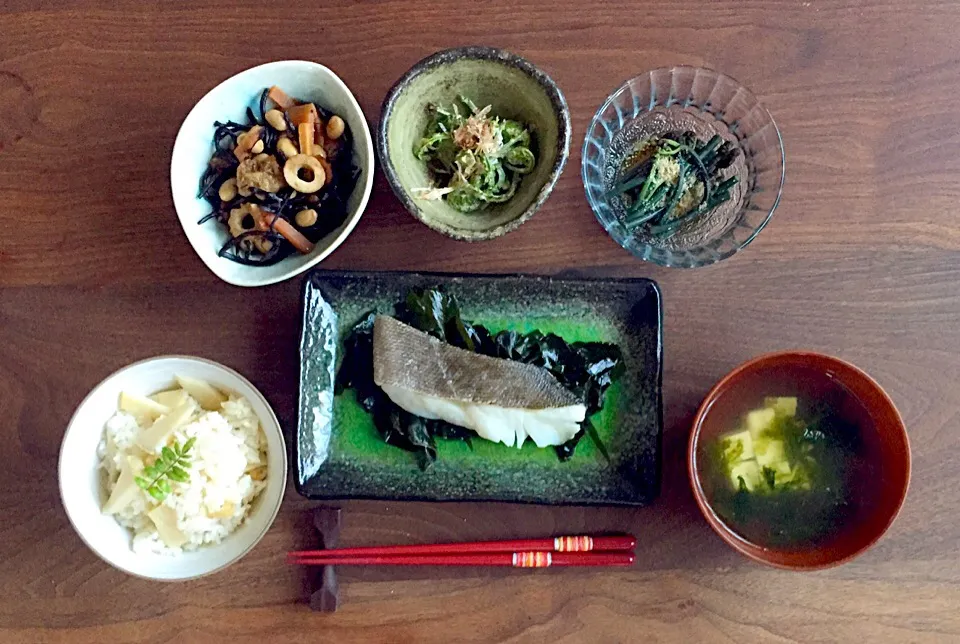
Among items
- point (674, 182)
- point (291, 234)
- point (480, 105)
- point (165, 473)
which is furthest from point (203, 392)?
point (674, 182)

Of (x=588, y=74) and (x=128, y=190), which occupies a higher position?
(x=588, y=74)

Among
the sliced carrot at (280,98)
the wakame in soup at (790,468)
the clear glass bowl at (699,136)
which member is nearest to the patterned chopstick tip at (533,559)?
the wakame in soup at (790,468)

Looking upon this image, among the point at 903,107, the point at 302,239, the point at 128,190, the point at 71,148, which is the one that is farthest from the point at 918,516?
the point at 71,148

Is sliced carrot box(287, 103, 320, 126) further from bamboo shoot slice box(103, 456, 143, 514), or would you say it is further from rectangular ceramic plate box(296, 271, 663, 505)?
bamboo shoot slice box(103, 456, 143, 514)

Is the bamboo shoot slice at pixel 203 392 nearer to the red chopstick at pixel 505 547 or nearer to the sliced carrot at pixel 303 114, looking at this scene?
the red chopstick at pixel 505 547

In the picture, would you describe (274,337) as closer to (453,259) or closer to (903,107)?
(453,259)

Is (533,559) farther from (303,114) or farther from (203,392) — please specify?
(303,114)

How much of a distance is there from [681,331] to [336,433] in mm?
696

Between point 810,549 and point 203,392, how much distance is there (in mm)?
1132

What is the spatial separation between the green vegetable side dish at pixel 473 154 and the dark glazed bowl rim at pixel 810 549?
518mm

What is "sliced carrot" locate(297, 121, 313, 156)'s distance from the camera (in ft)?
4.53

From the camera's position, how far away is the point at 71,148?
156cm

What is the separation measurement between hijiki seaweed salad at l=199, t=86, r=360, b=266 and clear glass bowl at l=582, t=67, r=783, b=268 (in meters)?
0.47

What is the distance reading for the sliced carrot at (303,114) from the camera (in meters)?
1.39
